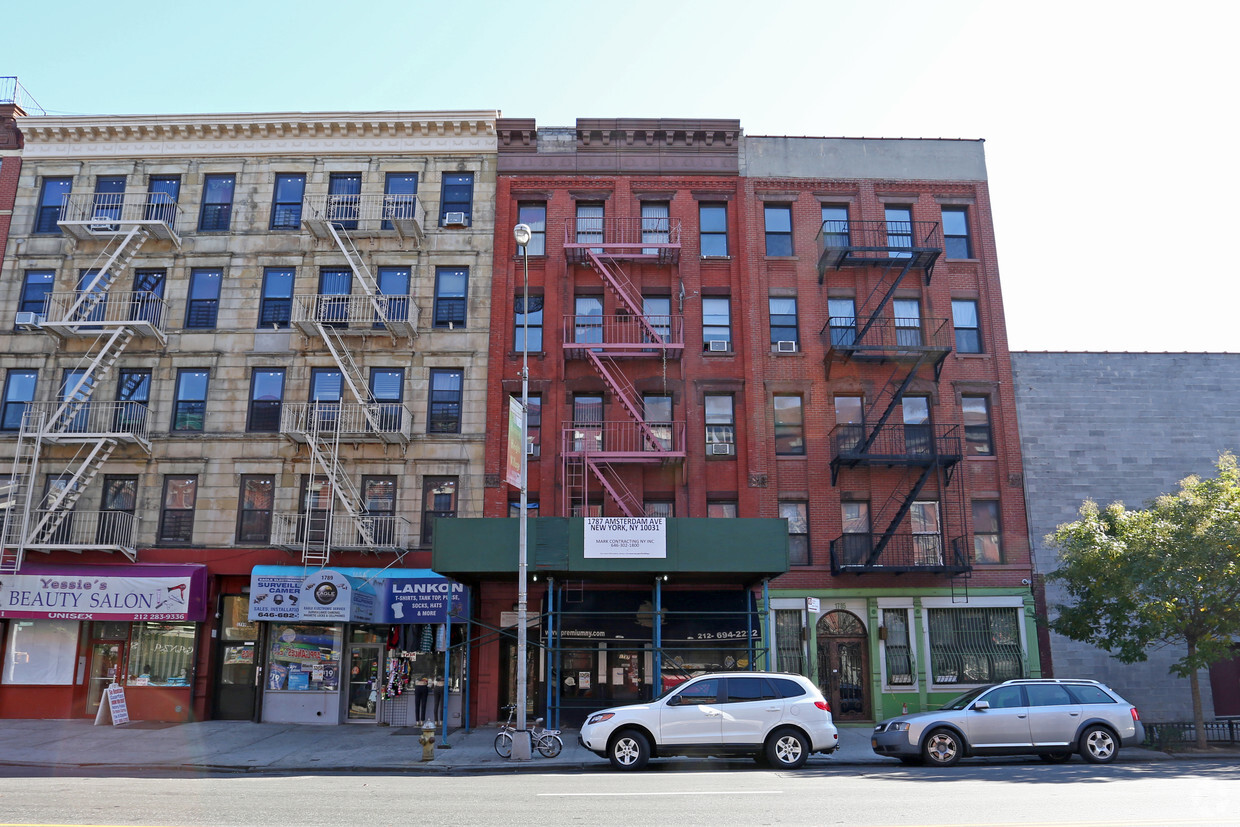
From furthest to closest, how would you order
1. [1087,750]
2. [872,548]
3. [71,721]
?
[872,548] < [71,721] < [1087,750]

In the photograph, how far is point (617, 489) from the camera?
86.6 ft

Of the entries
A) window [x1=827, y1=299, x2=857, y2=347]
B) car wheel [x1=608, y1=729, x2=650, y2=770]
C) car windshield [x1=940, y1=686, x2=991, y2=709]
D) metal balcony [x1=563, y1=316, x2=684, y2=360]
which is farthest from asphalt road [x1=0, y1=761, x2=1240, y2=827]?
window [x1=827, y1=299, x2=857, y2=347]

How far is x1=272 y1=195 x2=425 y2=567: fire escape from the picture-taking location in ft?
83.4

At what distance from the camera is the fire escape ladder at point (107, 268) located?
88.3ft

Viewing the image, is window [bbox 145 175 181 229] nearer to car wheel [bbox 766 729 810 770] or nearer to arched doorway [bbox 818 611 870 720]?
arched doorway [bbox 818 611 870 720]

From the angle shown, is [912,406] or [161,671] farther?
[912,406]

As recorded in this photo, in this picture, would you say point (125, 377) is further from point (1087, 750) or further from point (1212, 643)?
point (1212, 643)

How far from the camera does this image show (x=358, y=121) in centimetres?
2867

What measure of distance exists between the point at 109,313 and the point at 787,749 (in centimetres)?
2370

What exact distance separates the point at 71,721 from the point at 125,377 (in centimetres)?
999

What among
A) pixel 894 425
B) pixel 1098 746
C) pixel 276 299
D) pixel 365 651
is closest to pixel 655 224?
pixel 894 425

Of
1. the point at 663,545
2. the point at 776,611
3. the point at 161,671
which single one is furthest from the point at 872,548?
the point at 161,671

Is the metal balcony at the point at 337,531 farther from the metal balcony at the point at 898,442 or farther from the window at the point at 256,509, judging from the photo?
the metal balcony at the point at 898,442

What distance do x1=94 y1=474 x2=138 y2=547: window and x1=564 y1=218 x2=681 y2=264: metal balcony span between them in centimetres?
1495
